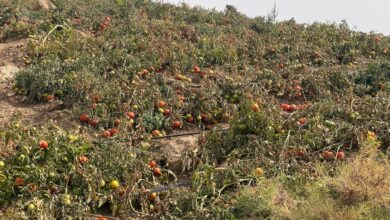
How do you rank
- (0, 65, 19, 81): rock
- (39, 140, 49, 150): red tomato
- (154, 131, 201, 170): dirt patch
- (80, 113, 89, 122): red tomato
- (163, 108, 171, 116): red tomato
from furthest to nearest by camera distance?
(0, 65, 19, 81): rock, (163, 108, 171, 116): red tomato, (80, 113, 89, 122): red tomato, (154, 131, 201, 170): dirt patch, (39, 140, 49, 150): red tomato

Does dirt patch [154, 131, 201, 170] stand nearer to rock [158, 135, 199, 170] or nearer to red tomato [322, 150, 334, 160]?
rock [158, 135, 199, 170]

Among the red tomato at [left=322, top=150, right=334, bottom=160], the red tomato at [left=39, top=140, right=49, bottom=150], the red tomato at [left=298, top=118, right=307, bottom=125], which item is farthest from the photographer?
the red tomato at [left=298, top=118, right=307, bottom=125]

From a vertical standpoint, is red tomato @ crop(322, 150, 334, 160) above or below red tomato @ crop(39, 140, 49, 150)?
above

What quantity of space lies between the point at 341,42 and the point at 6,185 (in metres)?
6.90

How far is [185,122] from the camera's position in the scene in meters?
5.70

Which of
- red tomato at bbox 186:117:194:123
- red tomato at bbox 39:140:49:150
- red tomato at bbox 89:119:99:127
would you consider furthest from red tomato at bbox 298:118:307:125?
red tomato at bbox 39:140:49:150

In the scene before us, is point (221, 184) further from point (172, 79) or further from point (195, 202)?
point (172, 79)

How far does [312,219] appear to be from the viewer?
330cm

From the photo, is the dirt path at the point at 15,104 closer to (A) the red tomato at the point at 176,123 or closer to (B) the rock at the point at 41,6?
(A) the red tomato at the point at 176,123

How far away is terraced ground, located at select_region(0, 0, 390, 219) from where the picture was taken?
3.80 metres

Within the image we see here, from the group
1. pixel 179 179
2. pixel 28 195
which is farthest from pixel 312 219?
pixel 28 195

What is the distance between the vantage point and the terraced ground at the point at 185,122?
3801 mm

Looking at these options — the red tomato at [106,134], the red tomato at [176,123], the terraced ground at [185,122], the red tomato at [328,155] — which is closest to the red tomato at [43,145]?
the terraced ground at [185,122]

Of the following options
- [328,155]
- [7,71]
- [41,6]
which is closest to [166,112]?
[328,155]
